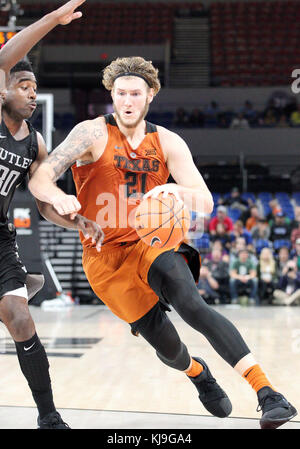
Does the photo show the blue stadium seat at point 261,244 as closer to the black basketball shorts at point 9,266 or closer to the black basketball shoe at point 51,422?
the black basketball shorts at point 9,266

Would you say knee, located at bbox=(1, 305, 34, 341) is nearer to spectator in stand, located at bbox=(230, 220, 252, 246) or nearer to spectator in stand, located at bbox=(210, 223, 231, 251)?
spectator in stand, located at bbox=(210, 223, 231, 251)

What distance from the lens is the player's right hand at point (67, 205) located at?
9.04ft

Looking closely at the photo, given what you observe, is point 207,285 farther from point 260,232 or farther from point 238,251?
point 260,232

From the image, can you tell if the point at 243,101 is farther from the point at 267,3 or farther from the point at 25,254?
the point at 25,254

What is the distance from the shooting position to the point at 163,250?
3.18 metres

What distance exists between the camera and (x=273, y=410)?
276cm

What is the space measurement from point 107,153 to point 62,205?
0.61m

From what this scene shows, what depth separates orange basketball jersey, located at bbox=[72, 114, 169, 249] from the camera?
3.30 meters

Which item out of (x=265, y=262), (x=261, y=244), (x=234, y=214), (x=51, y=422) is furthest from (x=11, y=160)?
(x=234, y=214)

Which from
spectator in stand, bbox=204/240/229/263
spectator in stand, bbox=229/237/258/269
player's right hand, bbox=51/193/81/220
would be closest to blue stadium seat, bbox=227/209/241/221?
spectator in stand, bbox=204/240/229/263

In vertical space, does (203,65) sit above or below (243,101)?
above

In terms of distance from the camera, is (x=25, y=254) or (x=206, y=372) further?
(x=25, y=254)

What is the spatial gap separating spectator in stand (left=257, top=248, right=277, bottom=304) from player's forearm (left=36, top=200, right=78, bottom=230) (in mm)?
8985
